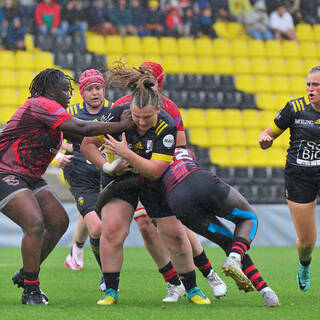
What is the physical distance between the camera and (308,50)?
21.5 m

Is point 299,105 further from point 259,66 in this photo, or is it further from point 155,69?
point 259,66

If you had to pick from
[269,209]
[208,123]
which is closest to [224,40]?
[208,123]

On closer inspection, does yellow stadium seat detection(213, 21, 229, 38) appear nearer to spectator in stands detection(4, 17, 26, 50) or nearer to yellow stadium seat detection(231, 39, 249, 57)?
yellow stadium seat detection(231, 39, 249, 57)

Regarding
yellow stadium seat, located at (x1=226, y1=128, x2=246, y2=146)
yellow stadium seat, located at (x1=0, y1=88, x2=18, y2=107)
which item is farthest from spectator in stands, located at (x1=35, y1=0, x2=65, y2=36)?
yellow stadium seat, located at (x1=226, y1=128, x2=246, y2=146)

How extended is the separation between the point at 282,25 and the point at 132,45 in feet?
14.3

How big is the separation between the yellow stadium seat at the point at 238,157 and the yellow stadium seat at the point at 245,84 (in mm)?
2337

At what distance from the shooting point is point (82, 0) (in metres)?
20.4

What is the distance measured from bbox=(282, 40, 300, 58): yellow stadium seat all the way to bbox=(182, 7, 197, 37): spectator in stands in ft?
8.37

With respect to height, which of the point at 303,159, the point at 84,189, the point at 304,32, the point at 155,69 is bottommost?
the point at 304,32

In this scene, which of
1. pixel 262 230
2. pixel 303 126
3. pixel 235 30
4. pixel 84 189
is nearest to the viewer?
pixel 303 126

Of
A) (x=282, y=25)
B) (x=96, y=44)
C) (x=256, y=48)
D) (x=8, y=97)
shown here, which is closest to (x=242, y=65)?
(x=256, y=48)

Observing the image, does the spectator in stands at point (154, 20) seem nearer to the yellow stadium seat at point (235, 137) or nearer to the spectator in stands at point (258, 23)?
the spectator in stands at point (258, 23)

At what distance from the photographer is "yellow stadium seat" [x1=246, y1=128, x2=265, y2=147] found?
18.6 meters

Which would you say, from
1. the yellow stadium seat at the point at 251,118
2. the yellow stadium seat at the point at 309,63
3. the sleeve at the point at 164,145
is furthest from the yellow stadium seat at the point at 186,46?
the sleeve at the point at 164,145
